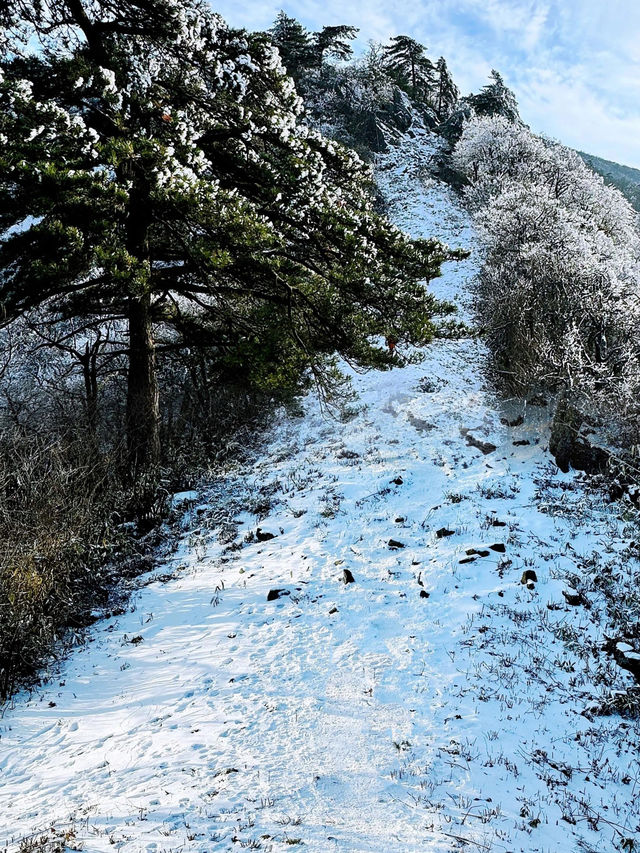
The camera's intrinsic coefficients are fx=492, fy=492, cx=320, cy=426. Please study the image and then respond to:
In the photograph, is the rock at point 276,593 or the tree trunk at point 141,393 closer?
the rock at point 276,593

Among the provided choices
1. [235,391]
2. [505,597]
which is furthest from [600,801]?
[235,391]

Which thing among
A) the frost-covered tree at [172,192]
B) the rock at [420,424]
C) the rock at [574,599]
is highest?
the frost-covered tree at [172,192]

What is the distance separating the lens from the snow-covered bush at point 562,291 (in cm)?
1012

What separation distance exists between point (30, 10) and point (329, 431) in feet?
34.6

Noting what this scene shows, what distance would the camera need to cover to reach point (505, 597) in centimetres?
628

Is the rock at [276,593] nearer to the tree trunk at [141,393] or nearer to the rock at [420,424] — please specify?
the tree trunk at [141,393]

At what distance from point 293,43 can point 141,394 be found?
43.9 meters

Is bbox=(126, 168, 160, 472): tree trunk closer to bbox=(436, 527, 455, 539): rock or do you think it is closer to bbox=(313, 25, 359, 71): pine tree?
bbox=(436, 527, 455, 539): rock

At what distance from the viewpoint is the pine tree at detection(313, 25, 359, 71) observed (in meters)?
43.8

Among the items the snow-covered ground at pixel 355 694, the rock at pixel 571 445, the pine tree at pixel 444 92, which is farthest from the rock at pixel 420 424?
the pine tree at pixel 444 92

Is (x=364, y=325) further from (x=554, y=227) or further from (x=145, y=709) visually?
(x=554, y=227)

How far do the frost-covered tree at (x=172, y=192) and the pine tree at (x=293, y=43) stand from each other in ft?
126

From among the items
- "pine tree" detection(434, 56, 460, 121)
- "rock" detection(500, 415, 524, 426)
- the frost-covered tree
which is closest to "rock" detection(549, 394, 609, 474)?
"rock" detection(500, 415, 524, 426)

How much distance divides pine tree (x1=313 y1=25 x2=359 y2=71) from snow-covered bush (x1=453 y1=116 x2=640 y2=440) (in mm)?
23966
